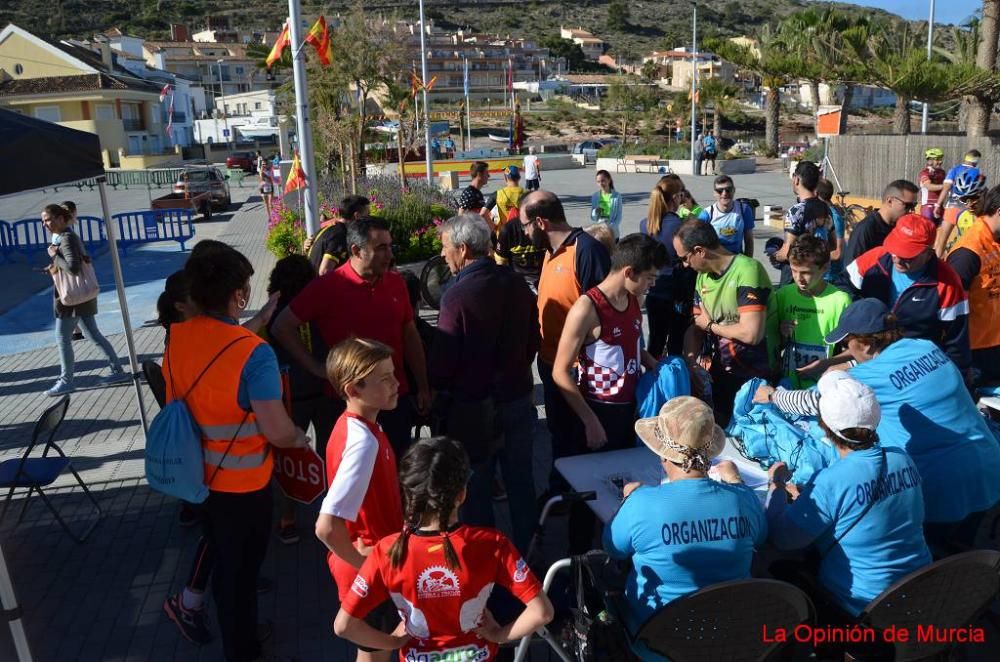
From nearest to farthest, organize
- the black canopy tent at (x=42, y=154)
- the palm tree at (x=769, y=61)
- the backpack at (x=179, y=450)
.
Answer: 1. the backpack at (x=179, y=450)
2. the black canopy tent at (x=42, y=154)
3. the palm tree at (x=769, y=61)

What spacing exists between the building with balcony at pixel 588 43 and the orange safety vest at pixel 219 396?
134m

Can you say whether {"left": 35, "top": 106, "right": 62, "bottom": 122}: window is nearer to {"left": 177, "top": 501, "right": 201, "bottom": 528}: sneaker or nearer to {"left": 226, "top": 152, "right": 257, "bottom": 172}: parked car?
{"left": 226, "top": 152, "right": 257, "bottom": 172}: parked car

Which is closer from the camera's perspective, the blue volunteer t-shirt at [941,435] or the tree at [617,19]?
the blue volunteer t-shirt at [941,435]

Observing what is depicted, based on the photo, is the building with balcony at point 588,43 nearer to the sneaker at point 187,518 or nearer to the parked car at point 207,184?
the parked car at point 207,184

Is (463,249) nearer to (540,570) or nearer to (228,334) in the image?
(228,334)

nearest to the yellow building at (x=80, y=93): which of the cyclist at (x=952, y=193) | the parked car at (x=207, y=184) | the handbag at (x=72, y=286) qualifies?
the parked car at (x=207, y=184)

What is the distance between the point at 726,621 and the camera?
8.31 ft

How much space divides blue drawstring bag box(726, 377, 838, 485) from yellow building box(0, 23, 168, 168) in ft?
163

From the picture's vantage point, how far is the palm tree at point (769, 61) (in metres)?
28.3

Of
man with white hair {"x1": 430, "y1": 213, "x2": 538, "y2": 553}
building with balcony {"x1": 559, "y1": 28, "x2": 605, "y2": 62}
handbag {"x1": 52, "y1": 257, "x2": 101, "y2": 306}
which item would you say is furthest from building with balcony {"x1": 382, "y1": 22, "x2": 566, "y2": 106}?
man with white hair {"x1": 430, "y1": 213, "x2": 538, "y2": 553}

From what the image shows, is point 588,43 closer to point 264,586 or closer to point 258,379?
point 264,586

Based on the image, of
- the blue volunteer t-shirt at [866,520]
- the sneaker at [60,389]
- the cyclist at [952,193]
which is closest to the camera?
the blue volunteer t-shirt at [866,520]

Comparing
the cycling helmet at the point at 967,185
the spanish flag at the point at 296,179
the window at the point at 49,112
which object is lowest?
the cycling helmet at the point at 967,185

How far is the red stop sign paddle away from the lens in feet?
11.5
